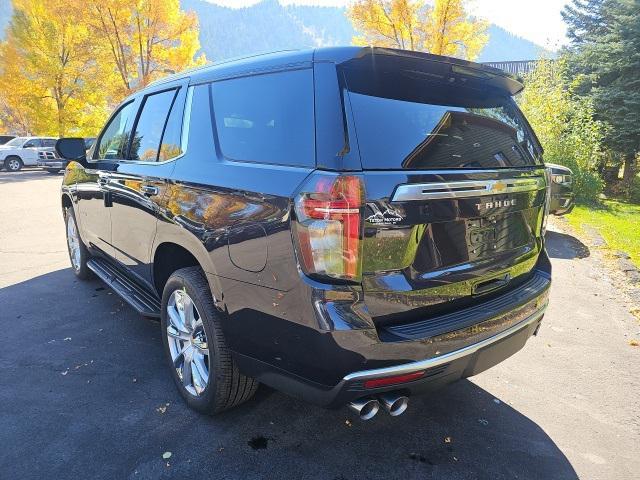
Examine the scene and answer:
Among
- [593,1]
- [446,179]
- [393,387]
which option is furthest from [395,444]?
[593,1]

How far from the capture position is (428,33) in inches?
741

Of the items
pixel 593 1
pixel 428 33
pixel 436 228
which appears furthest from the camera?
pixel 593 1

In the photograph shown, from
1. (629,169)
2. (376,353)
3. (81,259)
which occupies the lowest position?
(629,169)

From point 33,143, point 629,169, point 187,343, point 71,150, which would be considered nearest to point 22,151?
point 33,143

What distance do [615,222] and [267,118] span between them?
9.91 m

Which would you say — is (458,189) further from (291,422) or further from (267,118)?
(291,422)

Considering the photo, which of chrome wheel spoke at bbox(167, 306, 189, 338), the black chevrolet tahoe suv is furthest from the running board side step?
the black chevrolet tahoe suv

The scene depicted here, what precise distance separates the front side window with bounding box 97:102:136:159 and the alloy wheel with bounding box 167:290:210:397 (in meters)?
1.53

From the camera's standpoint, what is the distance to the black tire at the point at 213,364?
2.40 metres

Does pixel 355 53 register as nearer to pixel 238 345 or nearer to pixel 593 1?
pixel 238 345

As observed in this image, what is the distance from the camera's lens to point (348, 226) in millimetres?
1808

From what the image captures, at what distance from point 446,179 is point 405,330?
697 millimetres

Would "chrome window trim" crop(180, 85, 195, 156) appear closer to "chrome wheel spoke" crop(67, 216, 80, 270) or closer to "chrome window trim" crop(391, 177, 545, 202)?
"chrome window trim" crop(391, 177, 545, 202)

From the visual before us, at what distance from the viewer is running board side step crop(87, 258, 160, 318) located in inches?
128
